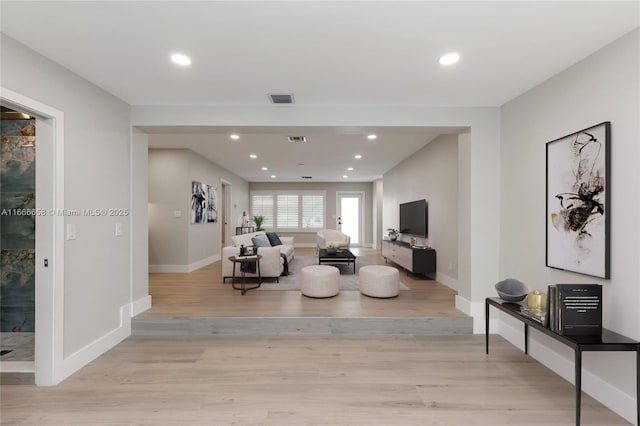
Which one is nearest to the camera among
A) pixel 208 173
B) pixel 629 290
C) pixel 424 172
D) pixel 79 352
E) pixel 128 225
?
pixel 629 290

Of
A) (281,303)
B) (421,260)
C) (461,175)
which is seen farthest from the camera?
(421,260)

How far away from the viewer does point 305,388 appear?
233cm

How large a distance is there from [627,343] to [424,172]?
447 cm

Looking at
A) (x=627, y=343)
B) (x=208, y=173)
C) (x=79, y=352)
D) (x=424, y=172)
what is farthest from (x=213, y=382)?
(x=208, y=173)

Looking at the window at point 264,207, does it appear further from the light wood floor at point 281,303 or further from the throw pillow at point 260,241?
the light wood floor at point 281,303

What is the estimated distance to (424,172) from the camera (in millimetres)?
5980

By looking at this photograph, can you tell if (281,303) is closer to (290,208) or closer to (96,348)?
(96,348)

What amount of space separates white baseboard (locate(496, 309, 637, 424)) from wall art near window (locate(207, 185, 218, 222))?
603 centimetres

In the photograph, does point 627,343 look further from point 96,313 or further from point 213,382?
point 96,313

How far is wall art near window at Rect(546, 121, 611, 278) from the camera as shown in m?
2.11

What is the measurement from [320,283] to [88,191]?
9.43 feet

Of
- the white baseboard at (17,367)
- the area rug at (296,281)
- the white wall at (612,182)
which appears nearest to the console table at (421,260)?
the area rug at (296,281)

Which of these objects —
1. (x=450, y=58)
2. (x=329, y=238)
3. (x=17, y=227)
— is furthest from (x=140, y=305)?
(x=329, y=238)

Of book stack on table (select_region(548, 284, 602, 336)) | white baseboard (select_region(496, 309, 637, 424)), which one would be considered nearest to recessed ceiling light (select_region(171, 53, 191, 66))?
book stack on table (select_region(548, 284, 602, 336))
